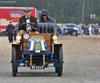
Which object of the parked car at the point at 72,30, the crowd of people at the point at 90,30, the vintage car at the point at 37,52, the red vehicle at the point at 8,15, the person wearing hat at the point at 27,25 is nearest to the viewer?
the vintage car at the point at 37,52

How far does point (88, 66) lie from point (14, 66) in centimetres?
519

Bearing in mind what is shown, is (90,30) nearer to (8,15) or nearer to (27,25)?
(8,15)

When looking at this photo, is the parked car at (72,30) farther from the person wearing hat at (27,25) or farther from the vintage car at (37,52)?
the vintage car at (37,52)

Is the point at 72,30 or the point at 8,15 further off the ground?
the point at 8,15

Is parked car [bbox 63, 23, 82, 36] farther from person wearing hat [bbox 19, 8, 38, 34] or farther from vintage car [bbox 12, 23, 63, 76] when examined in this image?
vintage car [bbox 12, 23, 63, 76]

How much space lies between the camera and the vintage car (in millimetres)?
16203

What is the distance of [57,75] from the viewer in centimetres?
1672

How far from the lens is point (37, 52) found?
16.1 metres

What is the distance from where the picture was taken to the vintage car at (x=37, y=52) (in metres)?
16.2

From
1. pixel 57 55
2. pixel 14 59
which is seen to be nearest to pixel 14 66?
pixel 14 59

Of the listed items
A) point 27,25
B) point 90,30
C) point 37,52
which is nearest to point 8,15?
point 90,30

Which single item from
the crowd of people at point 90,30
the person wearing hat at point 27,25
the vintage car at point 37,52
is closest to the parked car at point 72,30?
the crowd of people at point 90,30

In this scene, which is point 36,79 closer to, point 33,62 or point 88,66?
point 33,62

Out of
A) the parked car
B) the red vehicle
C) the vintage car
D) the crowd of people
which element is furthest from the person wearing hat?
the crowd of people
